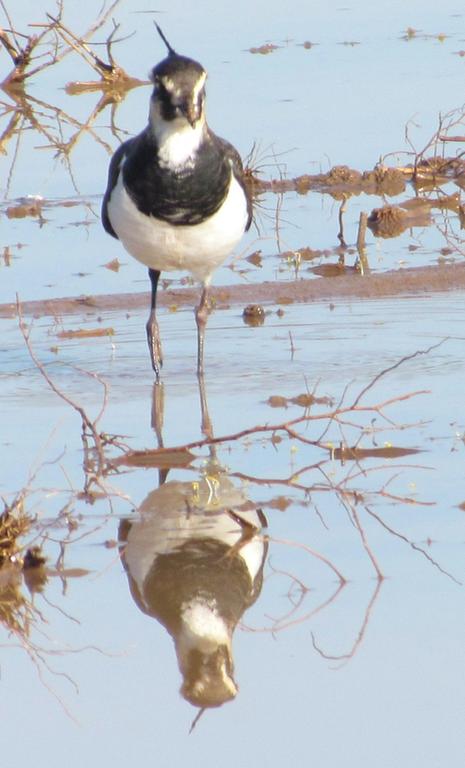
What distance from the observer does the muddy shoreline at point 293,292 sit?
310 inches

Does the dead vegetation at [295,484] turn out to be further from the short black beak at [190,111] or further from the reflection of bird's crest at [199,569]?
the short black beak at [190,111]

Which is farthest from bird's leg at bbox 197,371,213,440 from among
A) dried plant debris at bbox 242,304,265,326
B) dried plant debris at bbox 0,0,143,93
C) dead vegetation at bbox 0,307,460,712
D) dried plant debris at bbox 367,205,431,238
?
dried plant debris at bbox 0,0,143,93

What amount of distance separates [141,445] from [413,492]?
3.73 ft

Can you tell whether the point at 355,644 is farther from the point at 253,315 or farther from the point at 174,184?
the point at 253,315

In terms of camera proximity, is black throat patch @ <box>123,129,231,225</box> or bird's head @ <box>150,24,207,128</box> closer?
bird's head @ <box>150,24,207,128</box>

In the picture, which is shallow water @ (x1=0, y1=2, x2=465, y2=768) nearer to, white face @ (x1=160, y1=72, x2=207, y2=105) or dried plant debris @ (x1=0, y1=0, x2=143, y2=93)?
white face @ (x1=160, y1=72, x2=207, y2=105)

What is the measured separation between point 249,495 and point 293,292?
9.41 ft

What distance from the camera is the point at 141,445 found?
588 cm

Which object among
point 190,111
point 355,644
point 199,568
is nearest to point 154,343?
point 190,111

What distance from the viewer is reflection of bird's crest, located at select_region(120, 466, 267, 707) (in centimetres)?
412

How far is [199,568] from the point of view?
4.65 metres

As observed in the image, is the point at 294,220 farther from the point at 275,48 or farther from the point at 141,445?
the point at 275,48

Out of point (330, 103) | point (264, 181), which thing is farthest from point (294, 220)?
point (330, 103)

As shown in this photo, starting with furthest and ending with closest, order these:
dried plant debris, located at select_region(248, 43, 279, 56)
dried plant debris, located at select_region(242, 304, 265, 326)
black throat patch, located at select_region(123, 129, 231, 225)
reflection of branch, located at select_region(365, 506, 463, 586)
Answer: dried plant debris, located at select_region(248, 43, 279, 56) → dried plant debris, located at select_region(242, 304, 265, 326) → black throat patch, located at select_region(123, 129, 231, 225) → reflection of branch, located at select_region(365, 506, 463, 586)
